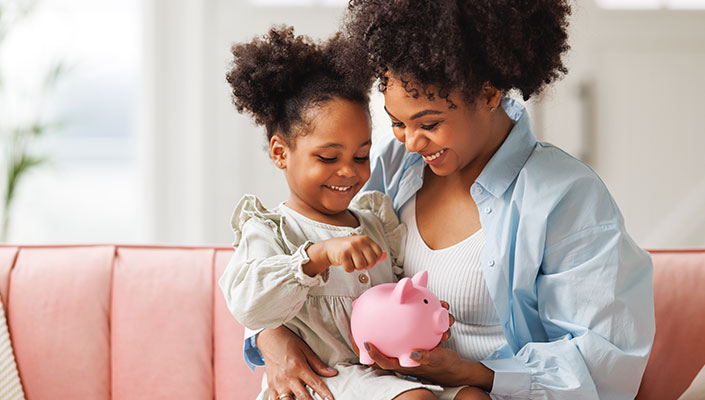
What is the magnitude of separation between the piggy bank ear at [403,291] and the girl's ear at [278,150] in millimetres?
443

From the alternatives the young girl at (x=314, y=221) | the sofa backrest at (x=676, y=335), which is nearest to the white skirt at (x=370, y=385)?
the young girl at (x=314, y=221)

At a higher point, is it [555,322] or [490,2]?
[490,2]

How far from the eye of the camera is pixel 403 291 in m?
1.25

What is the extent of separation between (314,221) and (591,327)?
0.61m

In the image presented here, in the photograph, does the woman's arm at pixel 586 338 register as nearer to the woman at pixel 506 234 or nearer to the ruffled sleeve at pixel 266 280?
the woman at pixel 506 234

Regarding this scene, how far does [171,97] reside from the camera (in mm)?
3418

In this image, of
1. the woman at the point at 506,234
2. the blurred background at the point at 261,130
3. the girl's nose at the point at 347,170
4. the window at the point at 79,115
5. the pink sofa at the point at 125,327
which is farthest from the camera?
the window at the point at 79,115

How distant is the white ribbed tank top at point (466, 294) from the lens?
147 cm

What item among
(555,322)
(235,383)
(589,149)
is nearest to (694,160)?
(589,149)

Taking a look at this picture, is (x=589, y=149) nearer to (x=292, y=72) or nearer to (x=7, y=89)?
(x=292, y=72)

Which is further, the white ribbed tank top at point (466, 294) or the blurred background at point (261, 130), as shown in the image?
the blurred background at point (261, 130)

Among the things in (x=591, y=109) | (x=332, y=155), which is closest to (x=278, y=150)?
(x=332, y=155)

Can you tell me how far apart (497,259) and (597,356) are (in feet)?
0.87

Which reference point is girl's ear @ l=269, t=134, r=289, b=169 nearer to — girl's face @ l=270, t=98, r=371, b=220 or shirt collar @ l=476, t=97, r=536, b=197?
girl's face @ l=270, t=98, r=371, b=220
